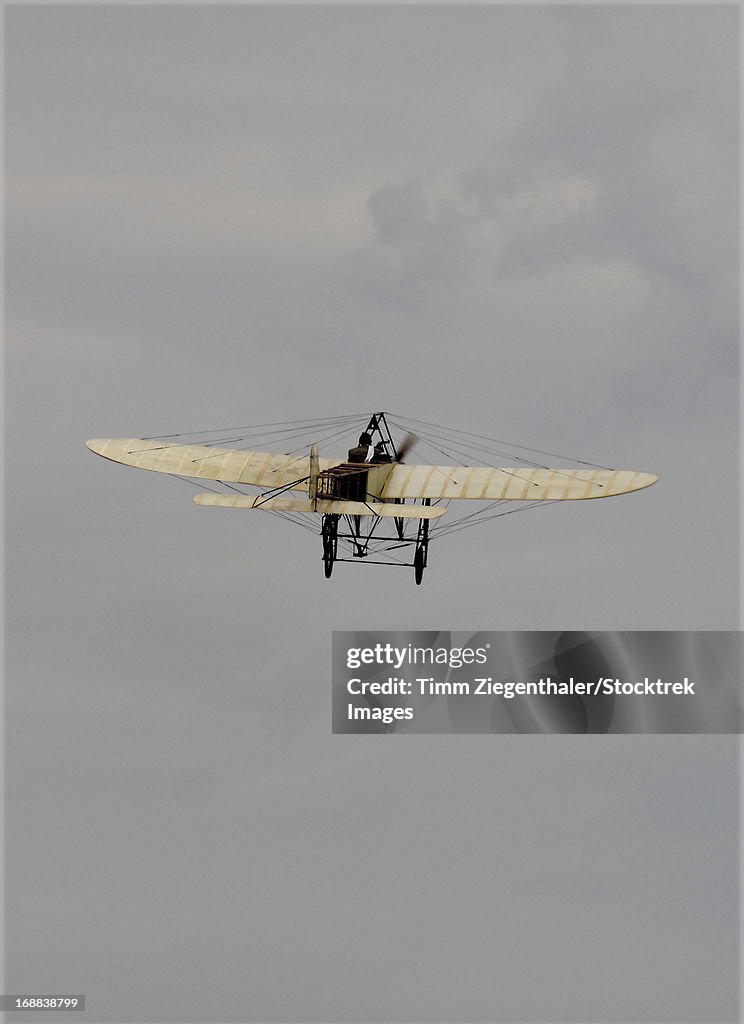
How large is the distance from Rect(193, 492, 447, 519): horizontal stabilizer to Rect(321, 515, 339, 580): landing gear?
0.69 ft

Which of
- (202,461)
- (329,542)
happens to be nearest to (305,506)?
(329,542)

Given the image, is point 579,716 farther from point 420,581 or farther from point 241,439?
point 241,439

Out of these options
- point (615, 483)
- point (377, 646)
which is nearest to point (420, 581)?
point (377, 646)

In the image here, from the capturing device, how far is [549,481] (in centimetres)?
4988

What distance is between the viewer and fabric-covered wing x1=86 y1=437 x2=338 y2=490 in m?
51.2

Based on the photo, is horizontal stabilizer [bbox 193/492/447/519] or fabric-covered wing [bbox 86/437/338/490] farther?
fabric-covered wing [bbox 86/437/338/490]

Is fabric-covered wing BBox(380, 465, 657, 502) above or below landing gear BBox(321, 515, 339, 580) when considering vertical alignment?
above

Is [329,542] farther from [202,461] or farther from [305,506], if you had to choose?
[202,461]

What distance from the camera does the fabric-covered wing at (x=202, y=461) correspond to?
51250mm

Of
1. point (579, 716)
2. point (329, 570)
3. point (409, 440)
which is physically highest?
point (409, 440)

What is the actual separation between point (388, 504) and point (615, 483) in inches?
211

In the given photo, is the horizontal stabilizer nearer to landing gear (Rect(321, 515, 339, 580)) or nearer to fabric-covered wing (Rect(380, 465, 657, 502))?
landing gear (Rect(321, 515, 339, 580))

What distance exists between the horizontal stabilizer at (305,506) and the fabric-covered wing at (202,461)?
2.79 metres

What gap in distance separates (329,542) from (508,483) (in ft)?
16.6
